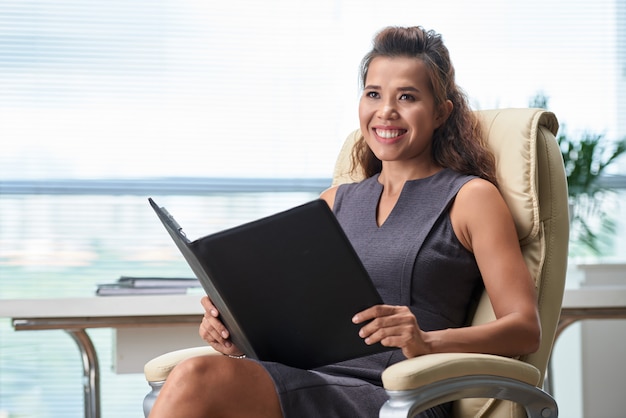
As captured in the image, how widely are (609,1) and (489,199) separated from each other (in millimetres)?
2209

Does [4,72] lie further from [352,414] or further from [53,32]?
[352,414]

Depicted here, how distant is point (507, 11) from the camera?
338 centimetres

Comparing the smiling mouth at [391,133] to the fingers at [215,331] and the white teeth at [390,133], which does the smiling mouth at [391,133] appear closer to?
the white teeth at [390,133]

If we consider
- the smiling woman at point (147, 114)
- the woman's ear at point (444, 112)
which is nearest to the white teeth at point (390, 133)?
the woman's ear at point (444, 112)

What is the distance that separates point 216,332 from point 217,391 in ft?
0.83

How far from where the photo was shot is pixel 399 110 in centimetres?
170

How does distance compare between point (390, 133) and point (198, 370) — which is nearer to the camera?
point (198, 370)

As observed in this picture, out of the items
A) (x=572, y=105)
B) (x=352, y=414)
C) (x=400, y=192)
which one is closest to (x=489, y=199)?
(x=400, y=192)

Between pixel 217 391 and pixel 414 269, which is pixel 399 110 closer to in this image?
pixel 414 269

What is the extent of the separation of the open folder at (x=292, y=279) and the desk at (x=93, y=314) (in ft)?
2.87

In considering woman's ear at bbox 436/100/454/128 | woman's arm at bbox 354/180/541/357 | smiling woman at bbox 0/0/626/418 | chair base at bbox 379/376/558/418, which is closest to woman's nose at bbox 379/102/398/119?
woman's ear at bbox 436/100/454/128

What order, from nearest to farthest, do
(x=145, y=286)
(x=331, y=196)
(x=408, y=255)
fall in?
(x=408, y=255) < (x=331, y=196) < (x=145, y=286)

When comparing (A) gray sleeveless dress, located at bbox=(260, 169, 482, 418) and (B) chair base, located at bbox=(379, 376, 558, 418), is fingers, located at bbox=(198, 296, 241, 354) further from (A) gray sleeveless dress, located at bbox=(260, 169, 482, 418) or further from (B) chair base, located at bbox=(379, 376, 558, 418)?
(B) chair base, located at bbox=(379, 376, 558, 418)

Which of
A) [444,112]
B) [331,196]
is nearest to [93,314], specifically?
[331,196]
